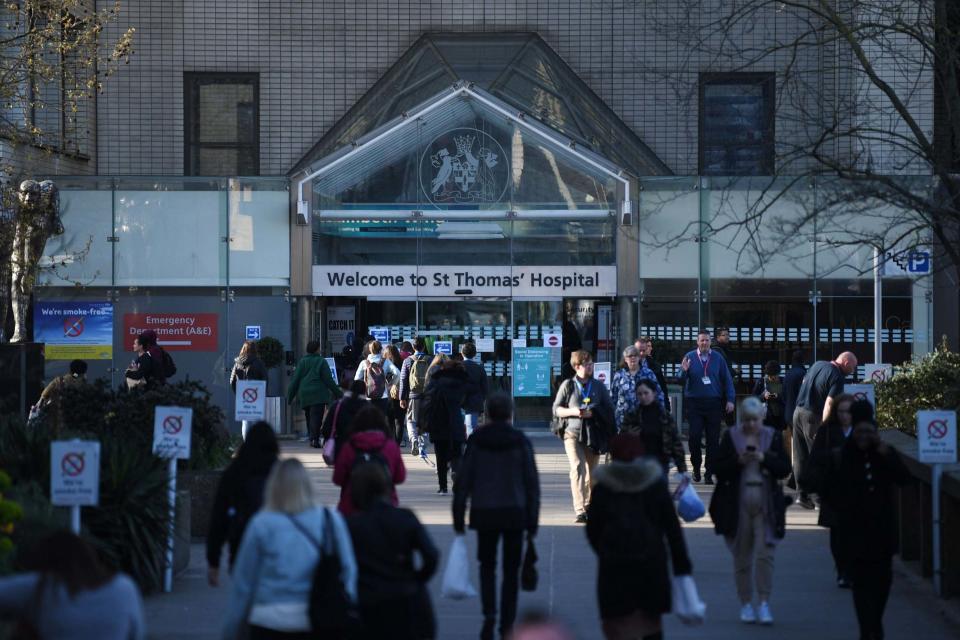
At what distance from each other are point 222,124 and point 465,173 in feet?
21.8

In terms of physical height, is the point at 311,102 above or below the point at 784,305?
above

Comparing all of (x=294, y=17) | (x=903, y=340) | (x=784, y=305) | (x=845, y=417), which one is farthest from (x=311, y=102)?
(x=845, y=417)

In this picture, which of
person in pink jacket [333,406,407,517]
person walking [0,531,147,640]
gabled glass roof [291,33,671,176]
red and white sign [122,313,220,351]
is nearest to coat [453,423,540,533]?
person in pink jacket [333,406,407,517]

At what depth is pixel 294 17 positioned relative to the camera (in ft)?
93.7

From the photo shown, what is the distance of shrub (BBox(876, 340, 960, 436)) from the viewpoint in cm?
1595

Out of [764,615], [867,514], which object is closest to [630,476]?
[867,514]

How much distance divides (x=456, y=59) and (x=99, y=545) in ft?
63.5

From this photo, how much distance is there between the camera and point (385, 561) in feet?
23.2

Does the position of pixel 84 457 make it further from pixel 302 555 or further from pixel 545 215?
pixel 545 215

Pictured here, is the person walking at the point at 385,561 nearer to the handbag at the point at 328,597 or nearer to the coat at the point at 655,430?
the handbag at the point at 328,597

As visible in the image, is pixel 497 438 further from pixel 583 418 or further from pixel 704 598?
pixel 583 418

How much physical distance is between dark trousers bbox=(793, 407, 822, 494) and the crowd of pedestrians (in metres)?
0.28

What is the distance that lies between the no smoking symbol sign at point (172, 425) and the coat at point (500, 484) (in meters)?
3.18

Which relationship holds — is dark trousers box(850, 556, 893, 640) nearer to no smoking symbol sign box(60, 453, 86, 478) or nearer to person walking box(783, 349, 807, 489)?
no smoking symbol sign box(60, 453, 86, 478)
